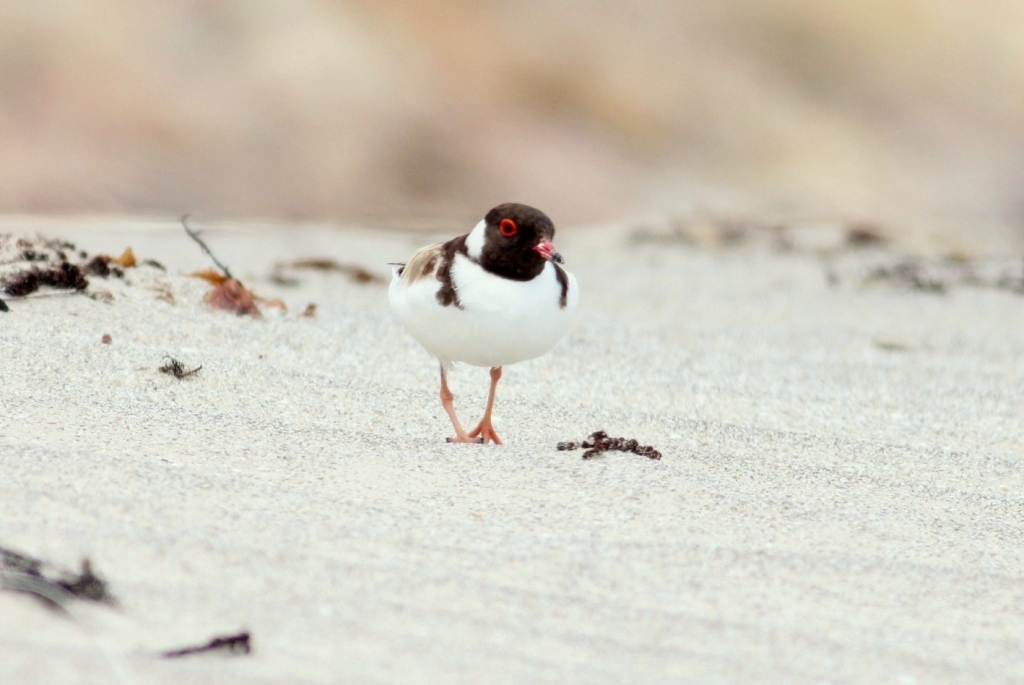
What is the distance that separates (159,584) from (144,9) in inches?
537

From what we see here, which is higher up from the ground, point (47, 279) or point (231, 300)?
point (231, 300)

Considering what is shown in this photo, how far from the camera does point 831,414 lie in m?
5.53

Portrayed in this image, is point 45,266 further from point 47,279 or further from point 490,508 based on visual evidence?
point 490,508

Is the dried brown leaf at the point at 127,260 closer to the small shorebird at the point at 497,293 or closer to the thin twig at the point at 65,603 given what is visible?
the small shorebird at the point at 497,293

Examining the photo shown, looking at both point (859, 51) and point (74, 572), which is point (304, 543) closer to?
point (74, 572)

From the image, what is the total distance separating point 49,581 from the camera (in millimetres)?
2525

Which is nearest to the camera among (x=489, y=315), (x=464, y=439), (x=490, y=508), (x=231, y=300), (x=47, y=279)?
(x=490, y=508)

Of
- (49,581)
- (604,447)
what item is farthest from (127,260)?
(49,581)

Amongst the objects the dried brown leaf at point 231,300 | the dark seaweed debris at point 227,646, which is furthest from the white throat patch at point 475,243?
the dried brown leaf at point 231,300

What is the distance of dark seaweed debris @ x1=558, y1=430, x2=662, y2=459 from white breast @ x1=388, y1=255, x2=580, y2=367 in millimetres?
331

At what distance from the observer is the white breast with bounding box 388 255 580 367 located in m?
3.94

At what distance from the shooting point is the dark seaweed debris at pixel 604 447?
4071mm

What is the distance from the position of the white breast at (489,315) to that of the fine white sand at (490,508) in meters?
0.35

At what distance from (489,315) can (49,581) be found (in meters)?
1.74
